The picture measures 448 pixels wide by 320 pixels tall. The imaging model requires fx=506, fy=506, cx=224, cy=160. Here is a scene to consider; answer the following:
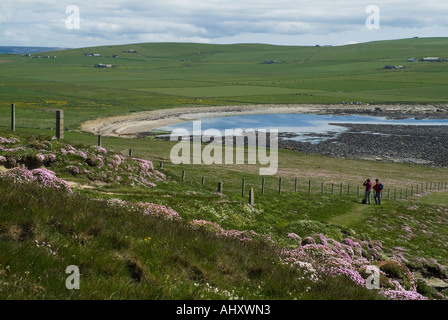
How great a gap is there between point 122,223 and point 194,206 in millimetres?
11844

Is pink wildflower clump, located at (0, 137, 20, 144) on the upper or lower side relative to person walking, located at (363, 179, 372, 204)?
upper

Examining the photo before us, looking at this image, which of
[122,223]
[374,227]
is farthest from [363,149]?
[122,223]

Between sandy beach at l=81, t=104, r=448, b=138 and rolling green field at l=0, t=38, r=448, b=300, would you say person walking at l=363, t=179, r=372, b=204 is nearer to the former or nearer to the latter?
rolling green field at l=0, t=38, r=448, b=300

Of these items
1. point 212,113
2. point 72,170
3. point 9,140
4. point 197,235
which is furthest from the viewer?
point 212,113

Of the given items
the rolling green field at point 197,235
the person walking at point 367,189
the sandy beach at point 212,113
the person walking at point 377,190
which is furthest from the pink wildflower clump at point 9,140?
the sandy beach at point 212,113

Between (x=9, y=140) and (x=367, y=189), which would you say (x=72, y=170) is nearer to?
(x=9, y=140)

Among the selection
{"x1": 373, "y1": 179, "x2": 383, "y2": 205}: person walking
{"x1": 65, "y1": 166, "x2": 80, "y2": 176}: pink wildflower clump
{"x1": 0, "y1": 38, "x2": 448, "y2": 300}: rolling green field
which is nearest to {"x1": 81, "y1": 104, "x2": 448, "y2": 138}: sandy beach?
{"x1": 0, "y1": 38, "x2": 448, "y2": 300}: rolling green field

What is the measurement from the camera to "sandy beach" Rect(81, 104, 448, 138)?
110 m

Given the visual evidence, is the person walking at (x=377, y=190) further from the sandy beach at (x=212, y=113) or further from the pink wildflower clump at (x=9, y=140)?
the sandy beach at (x=212, y=113)

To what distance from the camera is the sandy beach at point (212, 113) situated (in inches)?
4331

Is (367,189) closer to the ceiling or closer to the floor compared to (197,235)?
closer to the floor

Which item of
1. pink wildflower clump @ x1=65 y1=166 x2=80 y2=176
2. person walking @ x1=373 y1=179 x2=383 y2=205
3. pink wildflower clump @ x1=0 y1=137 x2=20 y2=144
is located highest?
pink wildflower clump @ x1=0 y1=137 x2=20 y2=144

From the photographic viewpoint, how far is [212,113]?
15012cm

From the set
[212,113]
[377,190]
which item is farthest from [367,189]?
[212,113]
